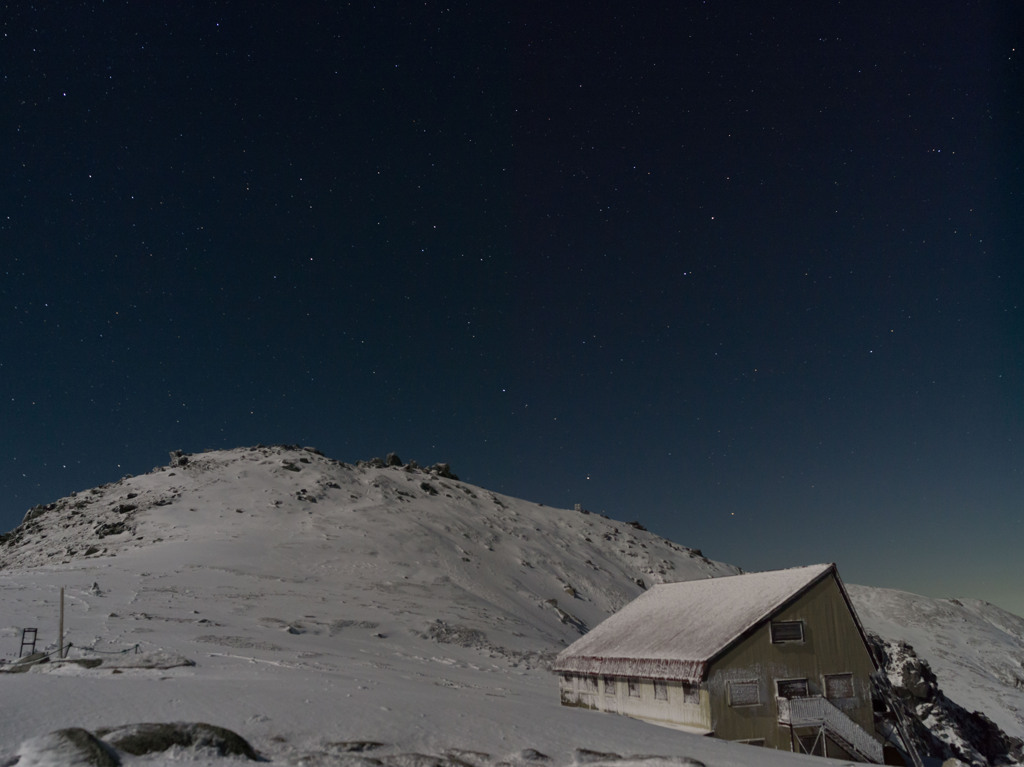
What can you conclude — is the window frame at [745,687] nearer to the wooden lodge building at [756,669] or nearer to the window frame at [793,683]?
the wooden lodge building at [756,669]

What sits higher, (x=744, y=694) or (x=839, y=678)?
(x=839, y=678)

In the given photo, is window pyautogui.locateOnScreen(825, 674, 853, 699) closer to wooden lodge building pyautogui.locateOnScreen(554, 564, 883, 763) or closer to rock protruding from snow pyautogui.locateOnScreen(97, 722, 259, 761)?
wooden lodge building pyautogui.locateOnScreen(554, 564, 883, 763)

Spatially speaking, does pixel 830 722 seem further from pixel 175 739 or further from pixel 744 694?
pixel 175 739

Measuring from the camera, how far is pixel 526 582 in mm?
Result: 68062

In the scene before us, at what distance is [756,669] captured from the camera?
2580 cm

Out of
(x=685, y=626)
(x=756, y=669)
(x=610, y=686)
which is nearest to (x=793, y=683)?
(x=756, y=669)

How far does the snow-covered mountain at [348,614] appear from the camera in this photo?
12.2 m

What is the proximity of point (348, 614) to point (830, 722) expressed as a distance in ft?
87.9

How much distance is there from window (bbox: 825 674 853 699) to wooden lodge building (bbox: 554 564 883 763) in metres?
0.04

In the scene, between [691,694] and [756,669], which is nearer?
[691,694]

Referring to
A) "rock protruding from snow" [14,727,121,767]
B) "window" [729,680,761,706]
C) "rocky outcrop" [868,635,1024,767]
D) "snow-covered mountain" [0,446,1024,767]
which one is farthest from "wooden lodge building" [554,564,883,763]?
"rock protruding from snow" [14,727,121,767]

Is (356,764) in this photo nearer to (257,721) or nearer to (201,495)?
(257,721)

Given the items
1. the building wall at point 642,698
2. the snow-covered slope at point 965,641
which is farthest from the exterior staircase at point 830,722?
the snow-covered slope at point 965,641

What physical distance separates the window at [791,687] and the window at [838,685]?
121cm
